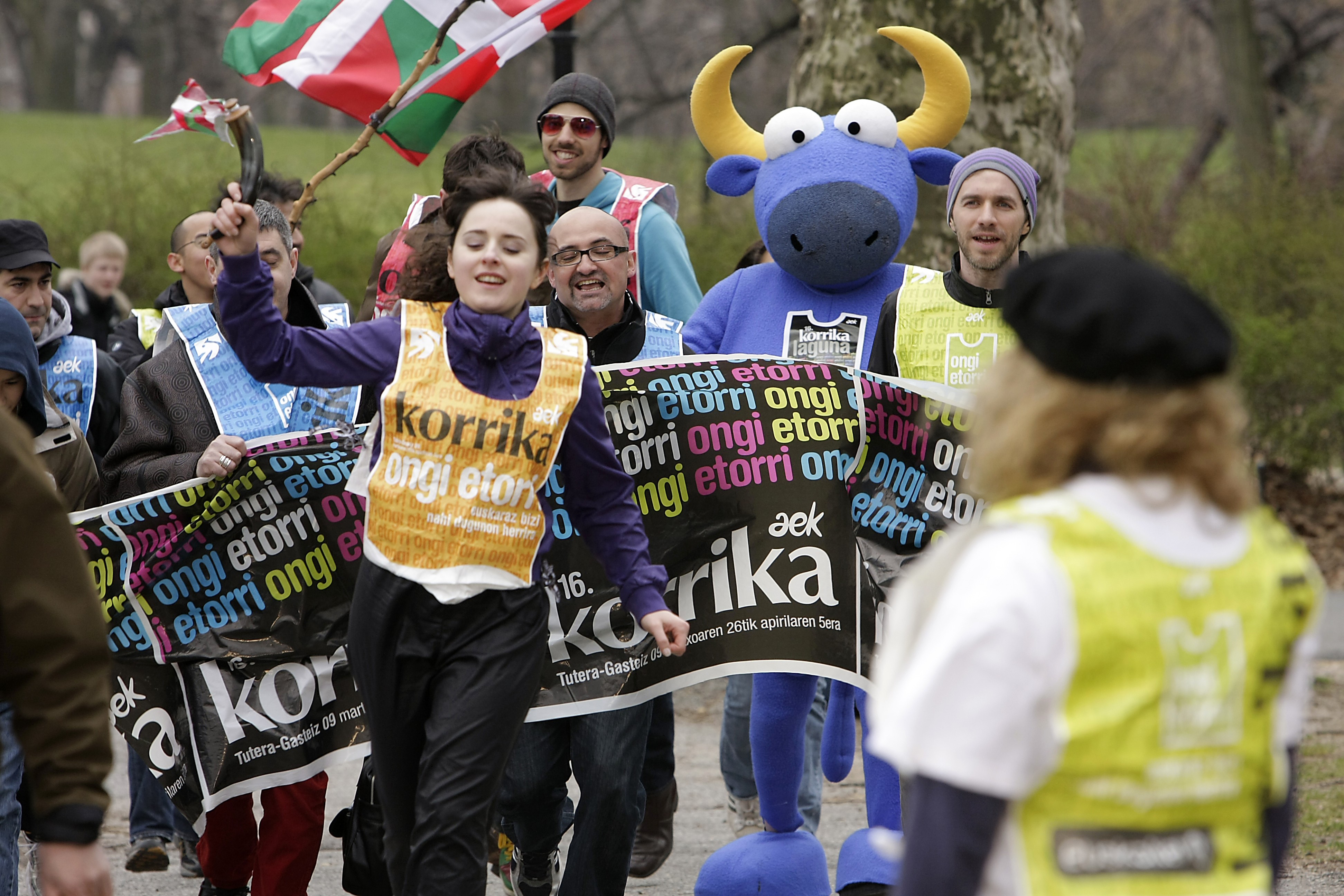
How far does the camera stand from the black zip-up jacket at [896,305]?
4656 millimetres

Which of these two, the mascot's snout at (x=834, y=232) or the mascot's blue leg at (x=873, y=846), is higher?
the mascot's snout at (x=834, y=232)

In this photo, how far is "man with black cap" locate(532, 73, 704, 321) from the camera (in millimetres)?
5434

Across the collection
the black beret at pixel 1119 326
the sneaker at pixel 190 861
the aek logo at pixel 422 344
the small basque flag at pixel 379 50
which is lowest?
the sneaker at pixel 190 861

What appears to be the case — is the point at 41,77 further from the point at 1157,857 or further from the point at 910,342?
the point at 1157,857

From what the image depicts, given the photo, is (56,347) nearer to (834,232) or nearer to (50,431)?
(50,431)

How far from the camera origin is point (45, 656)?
2492 millimetres

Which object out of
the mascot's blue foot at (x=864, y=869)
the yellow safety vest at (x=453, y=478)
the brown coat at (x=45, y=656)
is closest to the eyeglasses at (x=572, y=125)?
the yellow safety vest at (x=453, y=478)

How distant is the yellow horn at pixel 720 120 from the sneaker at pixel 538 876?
7.97 ft

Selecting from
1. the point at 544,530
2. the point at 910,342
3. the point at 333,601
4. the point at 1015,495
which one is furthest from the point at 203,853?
the point at 1015,495

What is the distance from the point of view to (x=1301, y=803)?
5969 mm

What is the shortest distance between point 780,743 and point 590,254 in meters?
1.56

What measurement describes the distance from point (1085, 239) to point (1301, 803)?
897 cm

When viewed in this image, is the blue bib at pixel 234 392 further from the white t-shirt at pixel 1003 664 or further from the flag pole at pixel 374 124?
the white t-shirt at pixel 1003 664

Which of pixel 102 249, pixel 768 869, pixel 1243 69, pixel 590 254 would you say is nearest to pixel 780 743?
pixel 768 869
